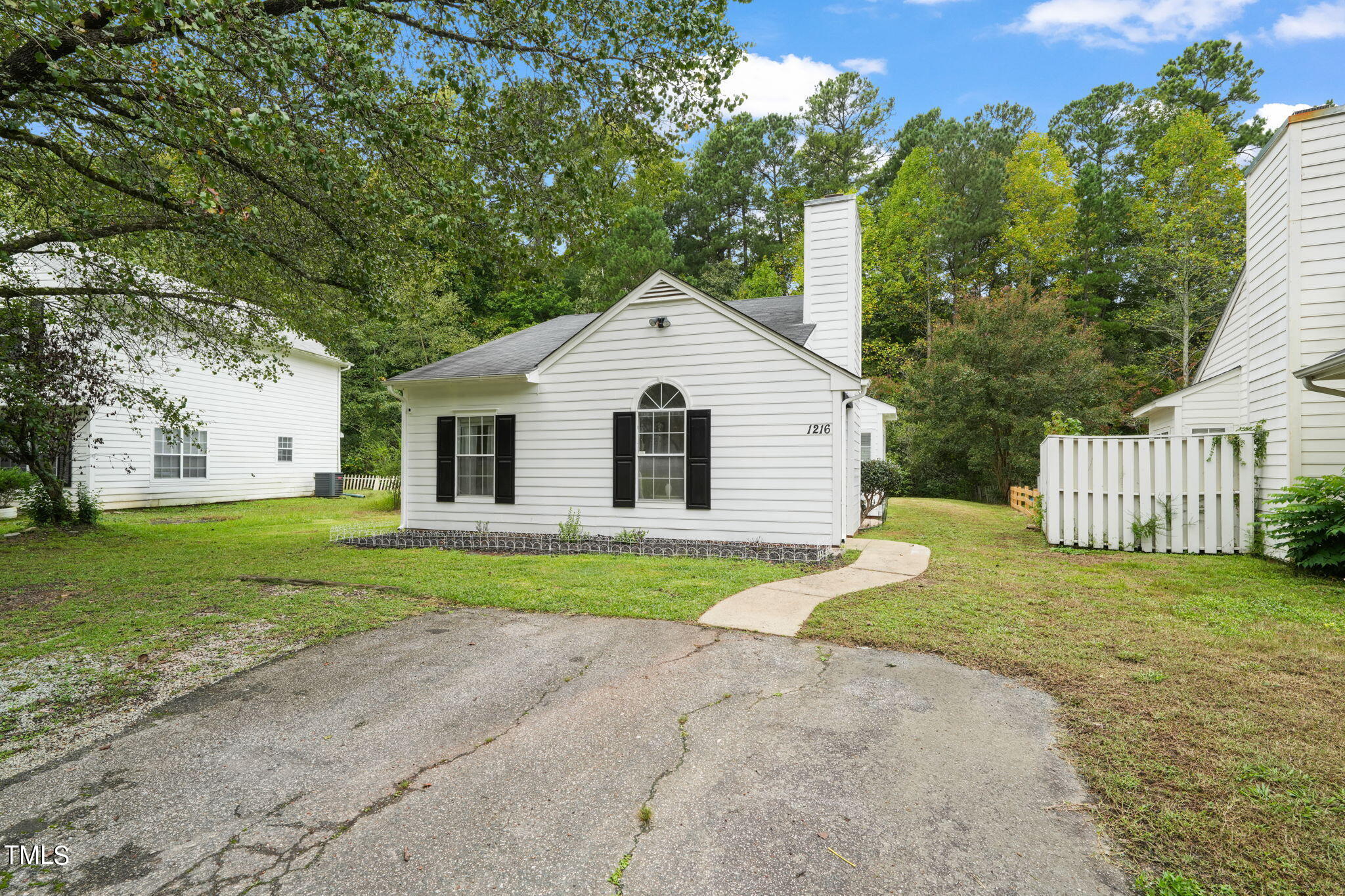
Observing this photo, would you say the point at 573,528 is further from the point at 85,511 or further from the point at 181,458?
the point at 181,458

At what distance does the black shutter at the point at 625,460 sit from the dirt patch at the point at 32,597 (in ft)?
21.2

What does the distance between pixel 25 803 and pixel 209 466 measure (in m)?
17.6

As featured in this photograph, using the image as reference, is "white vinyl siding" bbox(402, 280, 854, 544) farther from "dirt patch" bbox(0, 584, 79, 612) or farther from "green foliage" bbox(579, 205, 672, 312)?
Result: "green foliage" bbox(579, 205, 672, 312)

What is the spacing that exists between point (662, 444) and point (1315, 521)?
786 centimetres

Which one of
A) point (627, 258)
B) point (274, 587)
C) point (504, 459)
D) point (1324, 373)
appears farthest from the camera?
point (627, 258)

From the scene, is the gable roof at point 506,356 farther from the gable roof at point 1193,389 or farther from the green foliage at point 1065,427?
the gable roof at point 1193,389

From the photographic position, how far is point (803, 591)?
6.30 metres

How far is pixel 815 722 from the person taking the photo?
10.5 ft

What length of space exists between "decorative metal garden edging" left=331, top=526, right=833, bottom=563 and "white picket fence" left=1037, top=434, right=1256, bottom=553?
3.99 m

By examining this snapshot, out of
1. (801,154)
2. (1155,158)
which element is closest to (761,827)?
(1155,158)

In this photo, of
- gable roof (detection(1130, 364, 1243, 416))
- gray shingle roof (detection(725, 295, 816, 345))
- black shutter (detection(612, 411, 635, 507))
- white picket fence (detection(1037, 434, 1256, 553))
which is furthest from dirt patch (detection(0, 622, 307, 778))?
gable roof (detection(1130, 364, 1243, 416))

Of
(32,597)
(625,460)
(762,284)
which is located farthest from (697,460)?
(762,284)

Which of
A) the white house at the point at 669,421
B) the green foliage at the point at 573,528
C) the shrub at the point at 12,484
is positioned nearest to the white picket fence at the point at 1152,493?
the white house at the point at 669,421

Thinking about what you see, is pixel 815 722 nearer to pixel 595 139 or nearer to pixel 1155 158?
pixel 595 139
